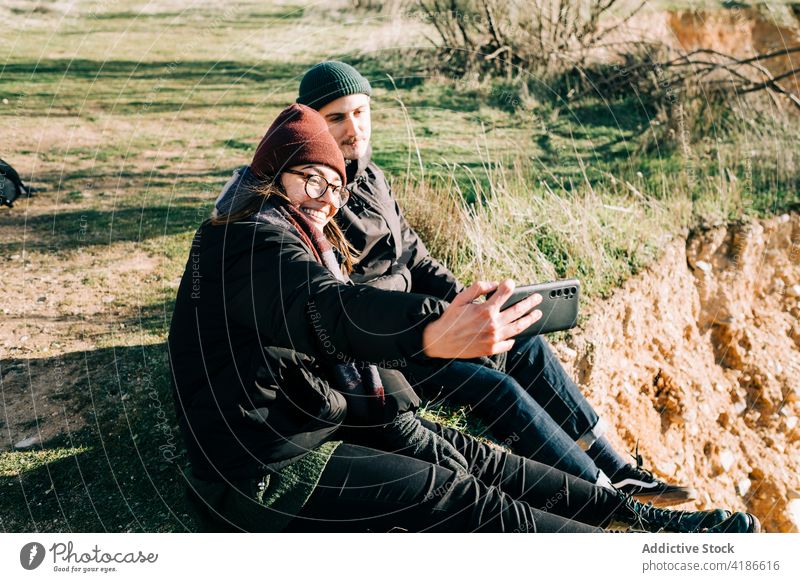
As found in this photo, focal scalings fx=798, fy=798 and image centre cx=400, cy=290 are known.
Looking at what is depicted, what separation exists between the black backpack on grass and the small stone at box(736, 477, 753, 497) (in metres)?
4.53

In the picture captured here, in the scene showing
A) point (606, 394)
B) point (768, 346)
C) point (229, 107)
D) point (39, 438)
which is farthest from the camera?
point (229, 107)

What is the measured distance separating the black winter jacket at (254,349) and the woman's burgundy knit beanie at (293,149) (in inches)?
10.5

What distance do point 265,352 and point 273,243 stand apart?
1.03 ft

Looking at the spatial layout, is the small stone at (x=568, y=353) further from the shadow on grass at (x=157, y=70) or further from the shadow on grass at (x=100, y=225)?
the shadow on grass at (x=157, y=70)

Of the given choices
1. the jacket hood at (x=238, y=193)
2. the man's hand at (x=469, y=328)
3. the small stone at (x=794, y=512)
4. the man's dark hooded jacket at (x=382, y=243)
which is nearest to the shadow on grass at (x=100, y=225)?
the man's dark hooded jacket at (x=382, y=243)

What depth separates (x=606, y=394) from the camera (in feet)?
14.5

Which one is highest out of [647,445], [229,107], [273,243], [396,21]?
[273,243]

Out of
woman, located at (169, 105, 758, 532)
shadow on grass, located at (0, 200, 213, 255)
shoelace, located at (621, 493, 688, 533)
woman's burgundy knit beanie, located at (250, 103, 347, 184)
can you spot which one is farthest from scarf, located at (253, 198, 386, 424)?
shadow on grass, located at (0, 200, 213, 255)

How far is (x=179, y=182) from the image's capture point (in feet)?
17.7

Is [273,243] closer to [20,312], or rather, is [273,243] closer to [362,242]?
[362,242]

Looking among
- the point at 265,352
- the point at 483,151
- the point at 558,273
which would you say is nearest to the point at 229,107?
the point at 483,151

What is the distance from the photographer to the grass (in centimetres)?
307

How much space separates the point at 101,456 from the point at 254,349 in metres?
1.14

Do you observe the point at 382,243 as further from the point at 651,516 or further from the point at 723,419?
the point at 723,419
